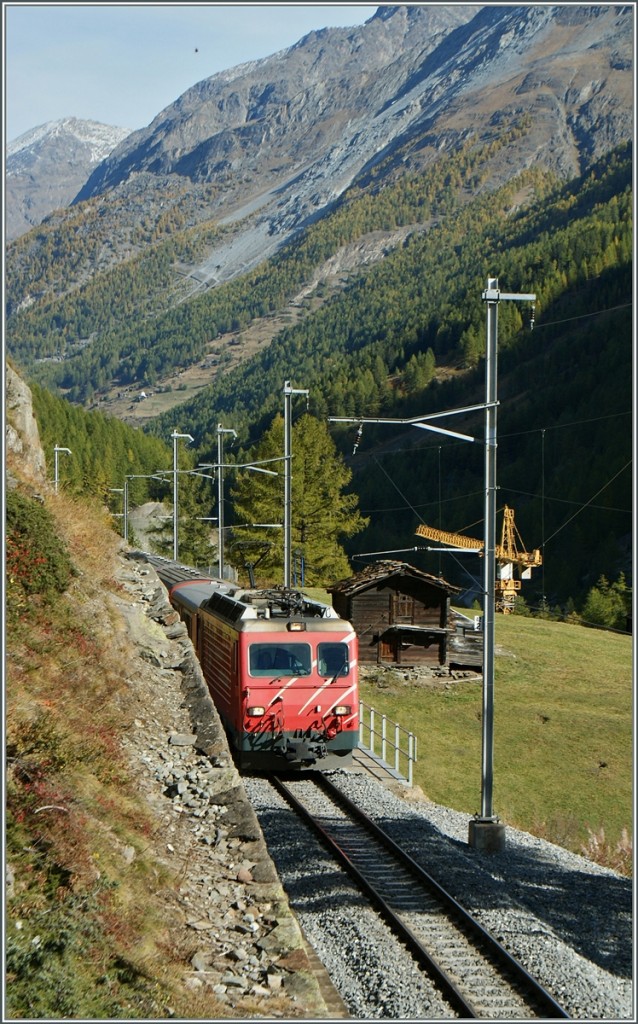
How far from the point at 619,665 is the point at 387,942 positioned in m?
42.3

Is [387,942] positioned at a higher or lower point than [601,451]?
lower

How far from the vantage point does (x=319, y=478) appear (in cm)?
6700

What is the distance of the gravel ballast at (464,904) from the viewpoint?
1092 centimetres

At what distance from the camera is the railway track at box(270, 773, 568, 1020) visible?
10.6m

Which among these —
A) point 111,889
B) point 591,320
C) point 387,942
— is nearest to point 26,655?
point 111,889

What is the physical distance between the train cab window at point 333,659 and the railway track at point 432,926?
255cm

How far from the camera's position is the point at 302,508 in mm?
64938

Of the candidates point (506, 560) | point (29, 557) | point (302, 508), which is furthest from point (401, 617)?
point (506, 560)

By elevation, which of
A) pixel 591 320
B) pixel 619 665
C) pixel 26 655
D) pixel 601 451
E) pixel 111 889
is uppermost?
pixel 591 320

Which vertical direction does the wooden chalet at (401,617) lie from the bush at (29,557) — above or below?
below

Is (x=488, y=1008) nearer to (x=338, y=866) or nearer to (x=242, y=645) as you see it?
(x=338, y=866)

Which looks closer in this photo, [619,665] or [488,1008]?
[488,1008]

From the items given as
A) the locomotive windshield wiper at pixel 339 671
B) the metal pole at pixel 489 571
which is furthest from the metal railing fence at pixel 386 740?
the metal pole at pixel 489 571

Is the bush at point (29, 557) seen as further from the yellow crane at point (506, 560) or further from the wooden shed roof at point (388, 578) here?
the yellow crane at point (506, 560)
